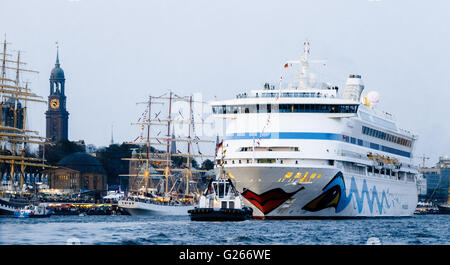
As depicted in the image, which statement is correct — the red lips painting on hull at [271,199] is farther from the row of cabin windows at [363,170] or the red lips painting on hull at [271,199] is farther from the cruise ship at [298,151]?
the row of cabin windows at [363,170]

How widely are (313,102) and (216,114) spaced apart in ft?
26.0

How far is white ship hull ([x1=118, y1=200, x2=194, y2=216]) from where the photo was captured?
116 m

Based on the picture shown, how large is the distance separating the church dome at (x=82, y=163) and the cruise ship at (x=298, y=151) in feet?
387

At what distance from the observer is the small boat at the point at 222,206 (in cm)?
5488

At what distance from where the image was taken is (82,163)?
7052 inches

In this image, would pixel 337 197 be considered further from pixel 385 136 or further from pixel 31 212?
pixel 31 212

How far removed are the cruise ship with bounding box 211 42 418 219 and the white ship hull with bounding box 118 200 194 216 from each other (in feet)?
177

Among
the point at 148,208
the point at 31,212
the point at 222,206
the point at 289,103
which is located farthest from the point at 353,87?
the point at 148,208

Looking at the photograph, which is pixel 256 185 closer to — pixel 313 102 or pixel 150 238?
pixel 313 102

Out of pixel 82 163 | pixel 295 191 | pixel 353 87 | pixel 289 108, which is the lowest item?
pixel 295 191

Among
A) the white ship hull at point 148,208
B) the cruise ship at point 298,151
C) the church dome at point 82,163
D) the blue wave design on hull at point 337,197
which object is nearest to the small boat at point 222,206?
the cruise ship at point 298,151

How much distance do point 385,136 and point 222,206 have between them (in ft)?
75.7

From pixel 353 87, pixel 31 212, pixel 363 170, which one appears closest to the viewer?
pixel 363 170
